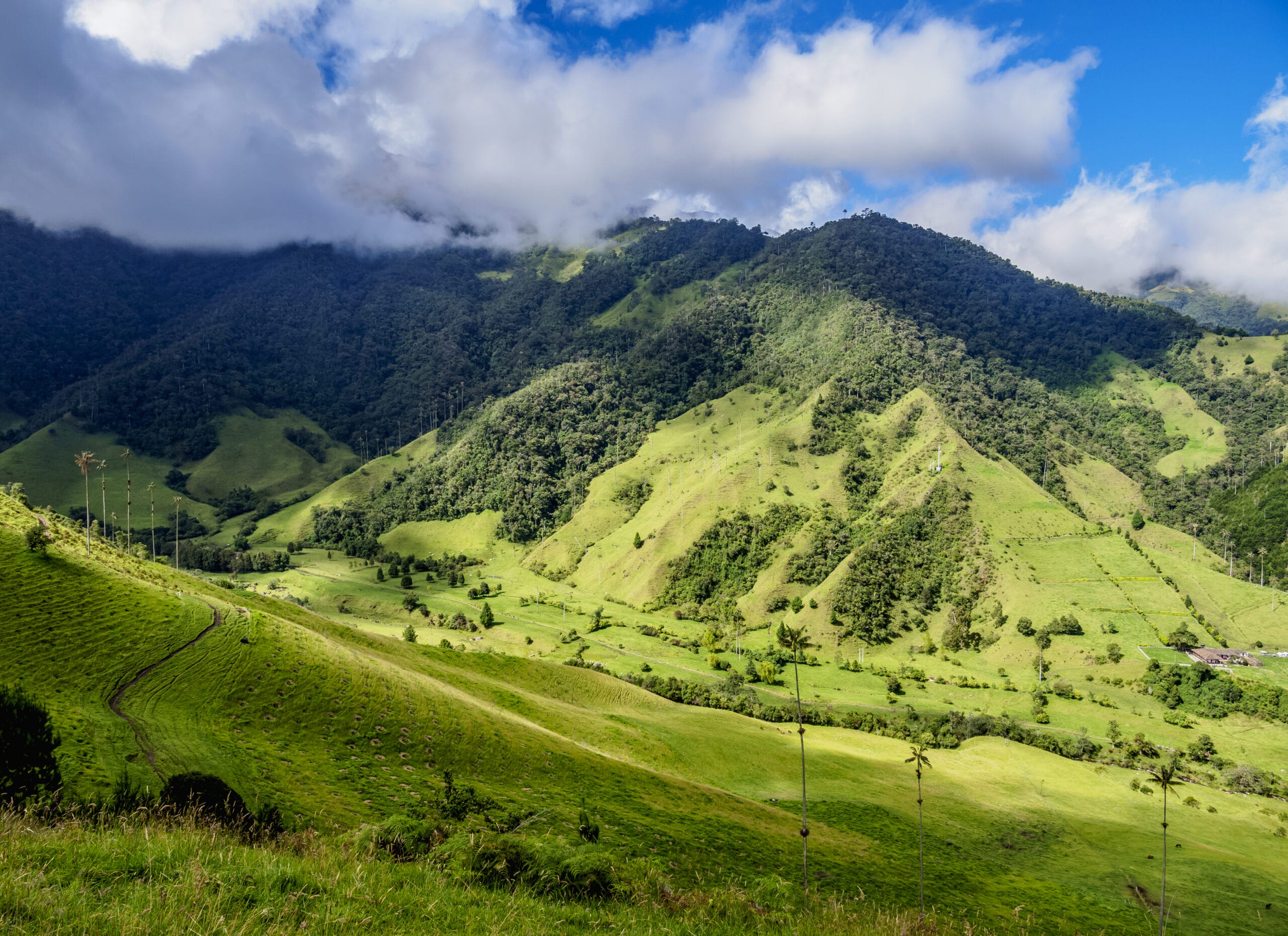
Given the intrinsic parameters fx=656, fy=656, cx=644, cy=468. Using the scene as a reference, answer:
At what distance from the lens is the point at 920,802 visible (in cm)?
5494

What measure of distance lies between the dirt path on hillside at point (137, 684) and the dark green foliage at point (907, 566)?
14392 centimetres

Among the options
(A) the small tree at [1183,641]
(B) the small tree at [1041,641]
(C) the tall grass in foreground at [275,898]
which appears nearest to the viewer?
(C) the tall grass in foreground at [275,898]

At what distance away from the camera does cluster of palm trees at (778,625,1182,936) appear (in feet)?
132

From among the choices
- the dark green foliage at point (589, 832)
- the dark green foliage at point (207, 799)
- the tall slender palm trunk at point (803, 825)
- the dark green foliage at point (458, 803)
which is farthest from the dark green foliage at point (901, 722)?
the dark green foliage at point (207, 799)

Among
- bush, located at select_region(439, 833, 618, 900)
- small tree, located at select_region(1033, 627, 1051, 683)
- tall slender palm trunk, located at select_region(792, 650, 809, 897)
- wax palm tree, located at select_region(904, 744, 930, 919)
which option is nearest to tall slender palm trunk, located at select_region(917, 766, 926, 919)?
wax palm tree, located at select_region(904, 744, 930, 919)

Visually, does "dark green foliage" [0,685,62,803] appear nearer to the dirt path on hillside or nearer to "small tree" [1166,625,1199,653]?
the dirt path on hillside

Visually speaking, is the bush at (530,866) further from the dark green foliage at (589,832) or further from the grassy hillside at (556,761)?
the dark green foliage at (589,832)

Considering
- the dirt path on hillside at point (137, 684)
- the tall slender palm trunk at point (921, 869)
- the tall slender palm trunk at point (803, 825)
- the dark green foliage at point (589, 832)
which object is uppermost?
the dirt path on hillside at point (137, 684)

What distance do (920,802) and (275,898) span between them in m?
59.1

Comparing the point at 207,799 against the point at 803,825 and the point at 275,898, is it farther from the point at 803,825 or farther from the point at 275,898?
the point at 803,825

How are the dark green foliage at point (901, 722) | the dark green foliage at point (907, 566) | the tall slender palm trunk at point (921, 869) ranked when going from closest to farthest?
the tall slender palm trunk at point (921, 869)
the dark green foliage at point (901, 722)
the dark green foliage at point (907, 566)

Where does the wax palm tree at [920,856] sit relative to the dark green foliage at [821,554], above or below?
below

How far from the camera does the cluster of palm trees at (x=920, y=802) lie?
40281mm

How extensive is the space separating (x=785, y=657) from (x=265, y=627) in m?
124
